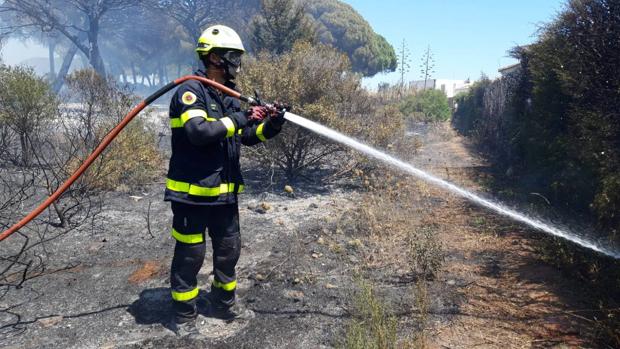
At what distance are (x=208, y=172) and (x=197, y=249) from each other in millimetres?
572

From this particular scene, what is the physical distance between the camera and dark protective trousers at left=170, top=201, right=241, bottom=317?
2906 mm

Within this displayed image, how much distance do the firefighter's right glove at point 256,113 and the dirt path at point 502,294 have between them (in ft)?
6.45

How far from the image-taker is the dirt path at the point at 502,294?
9.27ft

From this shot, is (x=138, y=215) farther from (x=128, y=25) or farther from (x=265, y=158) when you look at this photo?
(x=128, y=25)

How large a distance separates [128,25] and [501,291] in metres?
48.9

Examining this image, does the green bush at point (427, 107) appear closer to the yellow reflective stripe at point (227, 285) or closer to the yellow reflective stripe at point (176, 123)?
the yellow reflective stripe at point (227, 285)

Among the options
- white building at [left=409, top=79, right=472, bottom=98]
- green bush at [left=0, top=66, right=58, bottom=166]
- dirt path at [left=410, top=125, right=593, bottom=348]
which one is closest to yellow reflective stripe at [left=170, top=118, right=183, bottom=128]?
dirt path at [left=410, top=125, right=593, bottom=348]

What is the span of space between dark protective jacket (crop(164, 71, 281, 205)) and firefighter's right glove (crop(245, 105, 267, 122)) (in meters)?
0.08

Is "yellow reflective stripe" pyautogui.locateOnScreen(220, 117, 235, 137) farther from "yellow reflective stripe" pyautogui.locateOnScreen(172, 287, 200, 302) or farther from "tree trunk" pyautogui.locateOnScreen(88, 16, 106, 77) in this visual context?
"tree trunk" pyautogui.locateOnScreen(88, 16, 106, 77)

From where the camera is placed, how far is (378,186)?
280 inches

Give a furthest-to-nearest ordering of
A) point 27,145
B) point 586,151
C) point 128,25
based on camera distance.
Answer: point 128,25, point 27,145, point 586,151

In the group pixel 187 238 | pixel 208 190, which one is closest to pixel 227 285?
pixel 187 238

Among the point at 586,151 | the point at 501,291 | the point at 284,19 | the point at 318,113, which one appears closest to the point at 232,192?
the point at 501,291

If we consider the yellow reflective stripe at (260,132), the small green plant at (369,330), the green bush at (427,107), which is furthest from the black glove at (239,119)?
the green bush at (427,107)
